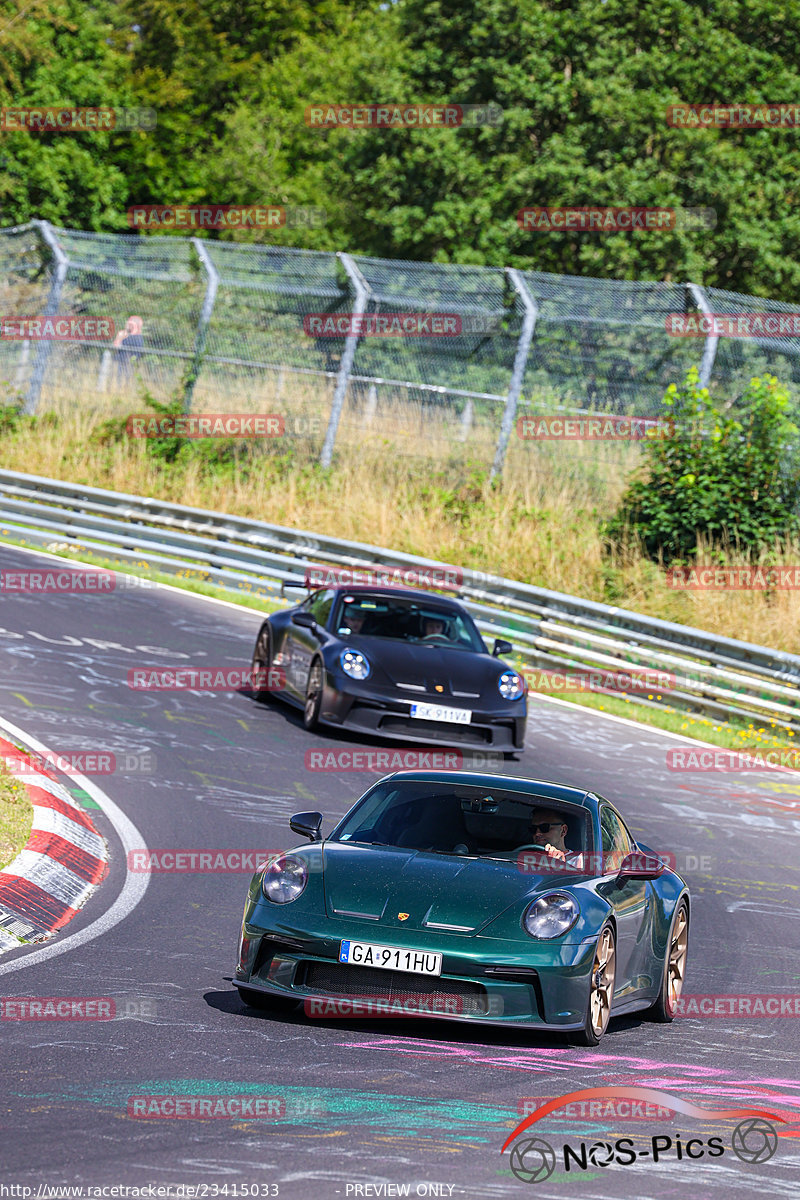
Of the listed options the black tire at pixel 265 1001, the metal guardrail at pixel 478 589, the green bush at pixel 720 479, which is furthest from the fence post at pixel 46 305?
the black tire at pixel 265 1001

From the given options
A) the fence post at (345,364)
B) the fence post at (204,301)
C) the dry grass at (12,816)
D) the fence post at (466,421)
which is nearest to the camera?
the dry grass at (12,816)

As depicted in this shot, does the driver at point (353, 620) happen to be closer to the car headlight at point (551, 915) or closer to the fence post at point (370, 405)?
A: the car headlight at point (551, 915)

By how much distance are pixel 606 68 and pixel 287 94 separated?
68.5ft

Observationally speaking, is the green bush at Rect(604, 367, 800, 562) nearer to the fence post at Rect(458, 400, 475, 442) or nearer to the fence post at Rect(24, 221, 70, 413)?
the fence post at Rect(458, 400, 475, 442)

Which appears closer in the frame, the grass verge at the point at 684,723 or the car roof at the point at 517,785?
the car roof at the point at 517,785

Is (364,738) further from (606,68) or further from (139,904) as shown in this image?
(606,68)

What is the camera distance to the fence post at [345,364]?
23.3 meters

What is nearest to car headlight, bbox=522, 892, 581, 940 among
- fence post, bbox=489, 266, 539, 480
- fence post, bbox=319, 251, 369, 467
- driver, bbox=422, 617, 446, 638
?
driver, bbox=422, 617, 446, 638

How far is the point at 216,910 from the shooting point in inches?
339

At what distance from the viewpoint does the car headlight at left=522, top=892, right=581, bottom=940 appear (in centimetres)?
644

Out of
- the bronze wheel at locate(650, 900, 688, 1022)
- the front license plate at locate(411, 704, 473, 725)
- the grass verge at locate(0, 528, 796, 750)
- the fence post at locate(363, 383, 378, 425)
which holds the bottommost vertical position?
the grass verge at locate(0, 528, 796, 750)

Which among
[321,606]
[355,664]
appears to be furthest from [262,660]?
[355,664]

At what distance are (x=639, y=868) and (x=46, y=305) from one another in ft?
67.5

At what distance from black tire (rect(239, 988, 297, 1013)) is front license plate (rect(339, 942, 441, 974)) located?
36 centimetres
